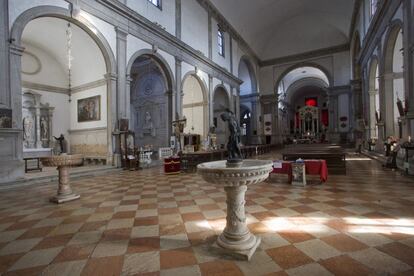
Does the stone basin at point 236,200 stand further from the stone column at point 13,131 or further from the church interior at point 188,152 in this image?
the stone column at point 13,131

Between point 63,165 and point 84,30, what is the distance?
21.3 feet

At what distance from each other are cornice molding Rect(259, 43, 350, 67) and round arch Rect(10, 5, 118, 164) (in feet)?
67.0

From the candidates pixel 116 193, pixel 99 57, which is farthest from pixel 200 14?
pixel 116 193

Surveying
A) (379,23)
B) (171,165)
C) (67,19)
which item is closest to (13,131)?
(67,19)

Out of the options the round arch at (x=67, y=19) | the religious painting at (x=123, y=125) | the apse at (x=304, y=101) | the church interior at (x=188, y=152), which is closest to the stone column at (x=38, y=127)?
the church interior at (x=188, y=152)

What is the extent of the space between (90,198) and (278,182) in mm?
4525

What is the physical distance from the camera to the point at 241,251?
2312 millimetres

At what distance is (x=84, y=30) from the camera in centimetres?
878

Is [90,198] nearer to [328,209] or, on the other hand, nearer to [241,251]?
[241,251]

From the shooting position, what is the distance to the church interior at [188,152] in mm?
2416

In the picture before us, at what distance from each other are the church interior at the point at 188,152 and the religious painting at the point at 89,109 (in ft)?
0.35

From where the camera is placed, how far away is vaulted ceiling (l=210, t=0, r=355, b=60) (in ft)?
62.6

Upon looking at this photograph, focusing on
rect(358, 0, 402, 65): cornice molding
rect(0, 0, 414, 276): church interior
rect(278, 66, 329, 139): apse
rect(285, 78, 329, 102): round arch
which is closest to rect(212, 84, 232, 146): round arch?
rect(0, 0, 414, 276): church interior

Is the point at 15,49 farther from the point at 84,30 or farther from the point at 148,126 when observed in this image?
the point at 148,126
